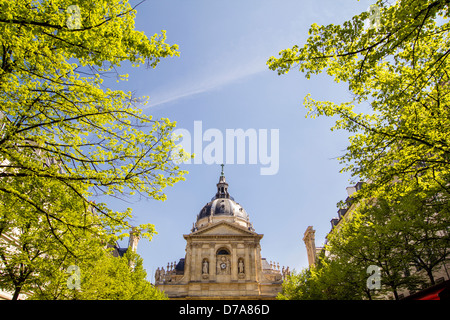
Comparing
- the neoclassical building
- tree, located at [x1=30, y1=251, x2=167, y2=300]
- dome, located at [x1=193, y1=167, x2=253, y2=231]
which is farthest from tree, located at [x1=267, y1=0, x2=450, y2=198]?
dome, located at [x1=193, y1=167, x2=253, y2=231]

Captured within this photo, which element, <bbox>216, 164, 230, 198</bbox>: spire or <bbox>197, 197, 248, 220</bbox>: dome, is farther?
<bbox>216, 164, 230, 198</bbox>: spire

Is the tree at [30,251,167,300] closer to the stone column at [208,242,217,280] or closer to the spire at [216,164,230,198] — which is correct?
the stone column at [208,242,217,280]

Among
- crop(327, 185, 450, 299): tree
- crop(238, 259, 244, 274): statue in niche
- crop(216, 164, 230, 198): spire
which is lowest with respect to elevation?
crop(327, 185, 450, 299): tree

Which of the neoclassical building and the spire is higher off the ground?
the spire

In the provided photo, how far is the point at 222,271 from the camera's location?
165ft

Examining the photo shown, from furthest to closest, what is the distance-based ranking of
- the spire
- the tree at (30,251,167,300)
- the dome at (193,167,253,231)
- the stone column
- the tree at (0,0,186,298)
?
the spire, the dome at (193,167,253,231), the stone column, the tree at (30,251,167,300), the tree at (0,0,186,298)

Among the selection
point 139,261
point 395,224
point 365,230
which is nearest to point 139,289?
point 139,261

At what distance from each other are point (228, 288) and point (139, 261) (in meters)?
24.5

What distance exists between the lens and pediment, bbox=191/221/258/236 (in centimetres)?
5319

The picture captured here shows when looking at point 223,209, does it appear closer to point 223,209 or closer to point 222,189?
point 223,209

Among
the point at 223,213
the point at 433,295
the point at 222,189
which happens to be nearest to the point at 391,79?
the point at 433,295

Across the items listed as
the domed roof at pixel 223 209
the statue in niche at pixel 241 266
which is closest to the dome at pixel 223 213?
the domed roof at pixel 223 209

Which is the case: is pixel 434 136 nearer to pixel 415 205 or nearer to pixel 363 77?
pixel 363 77

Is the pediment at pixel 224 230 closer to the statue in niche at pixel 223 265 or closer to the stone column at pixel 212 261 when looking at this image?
the stone column at pixel 212 261
